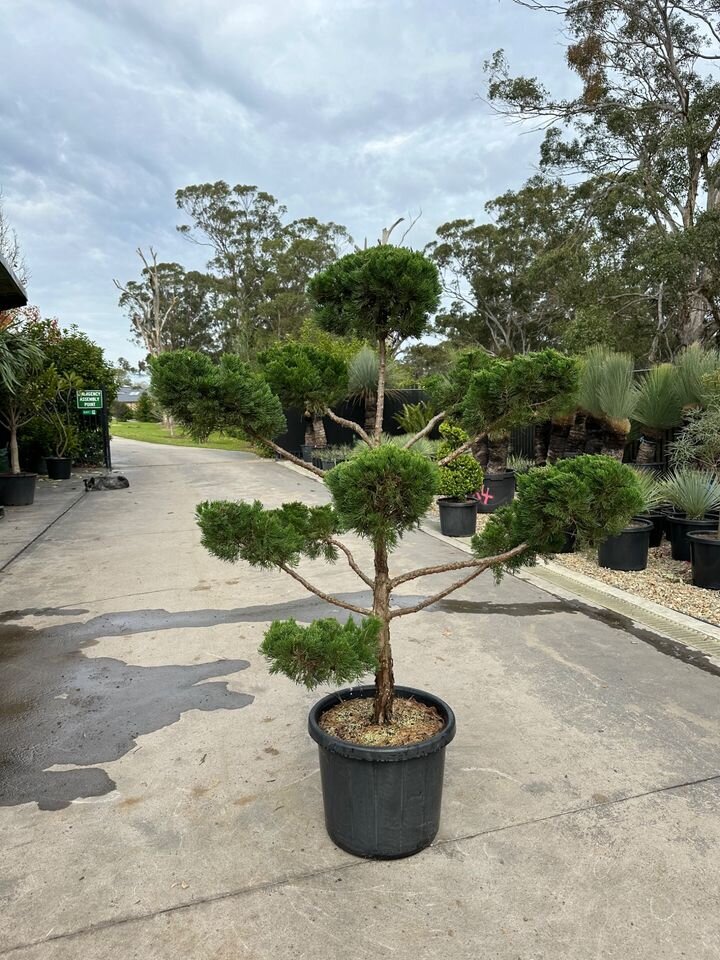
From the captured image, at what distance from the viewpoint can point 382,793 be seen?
1968 millimetres

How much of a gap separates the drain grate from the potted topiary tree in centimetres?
231

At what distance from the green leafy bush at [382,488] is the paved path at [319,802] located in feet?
3.78

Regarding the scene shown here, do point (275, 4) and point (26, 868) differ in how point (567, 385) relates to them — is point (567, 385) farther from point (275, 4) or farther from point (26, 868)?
point (275, 4)

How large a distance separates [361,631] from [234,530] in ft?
1.81

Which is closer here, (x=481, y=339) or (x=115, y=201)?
(x=115, y=201)

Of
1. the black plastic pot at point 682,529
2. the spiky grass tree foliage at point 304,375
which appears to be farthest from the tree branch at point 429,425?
the black plastic pot at point 682,529

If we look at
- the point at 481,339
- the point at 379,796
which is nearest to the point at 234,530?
the point at 379,796

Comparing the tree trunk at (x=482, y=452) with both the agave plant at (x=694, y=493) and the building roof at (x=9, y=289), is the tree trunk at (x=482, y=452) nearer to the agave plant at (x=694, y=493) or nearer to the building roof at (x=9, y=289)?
the agave plant at (x=694, y=493)

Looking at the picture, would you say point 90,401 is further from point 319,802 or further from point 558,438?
point 319,802

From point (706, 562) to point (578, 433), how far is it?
3.65 m

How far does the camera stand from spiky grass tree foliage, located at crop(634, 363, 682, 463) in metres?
7.40

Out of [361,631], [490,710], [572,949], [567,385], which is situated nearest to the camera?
[572,949]

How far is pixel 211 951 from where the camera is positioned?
167cm

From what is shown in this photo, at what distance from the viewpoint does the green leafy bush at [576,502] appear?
6.52ft
